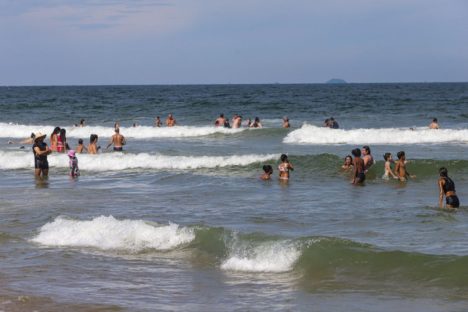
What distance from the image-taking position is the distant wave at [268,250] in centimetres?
997

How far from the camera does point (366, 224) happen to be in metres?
13.2

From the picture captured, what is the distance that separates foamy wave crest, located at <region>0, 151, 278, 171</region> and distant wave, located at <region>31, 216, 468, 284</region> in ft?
33.0

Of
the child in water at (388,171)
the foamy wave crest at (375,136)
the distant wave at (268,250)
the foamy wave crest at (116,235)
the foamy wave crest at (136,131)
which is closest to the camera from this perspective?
the distant wave at (268,250)

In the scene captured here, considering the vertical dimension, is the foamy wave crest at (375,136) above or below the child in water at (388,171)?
above

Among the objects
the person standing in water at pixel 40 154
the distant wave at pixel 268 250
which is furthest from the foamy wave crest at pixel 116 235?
the person standing in water at pixel 40 154

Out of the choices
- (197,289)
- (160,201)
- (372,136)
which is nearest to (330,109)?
(372,136)

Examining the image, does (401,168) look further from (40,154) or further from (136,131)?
(136,131)

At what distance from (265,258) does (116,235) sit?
116 inches

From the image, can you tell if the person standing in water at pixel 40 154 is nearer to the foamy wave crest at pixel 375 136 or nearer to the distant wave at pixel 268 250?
the distant wave at pixel 268 250

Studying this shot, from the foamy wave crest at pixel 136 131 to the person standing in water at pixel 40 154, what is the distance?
15324 mm

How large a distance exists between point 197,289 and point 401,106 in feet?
153

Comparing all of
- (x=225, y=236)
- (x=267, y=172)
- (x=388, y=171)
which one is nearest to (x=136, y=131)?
(x=267, y=172)

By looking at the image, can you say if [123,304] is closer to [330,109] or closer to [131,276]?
[131,276]

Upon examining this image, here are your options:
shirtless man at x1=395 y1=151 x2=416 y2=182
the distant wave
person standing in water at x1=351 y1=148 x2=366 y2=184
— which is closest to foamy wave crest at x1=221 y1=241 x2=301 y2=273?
the distant wave
